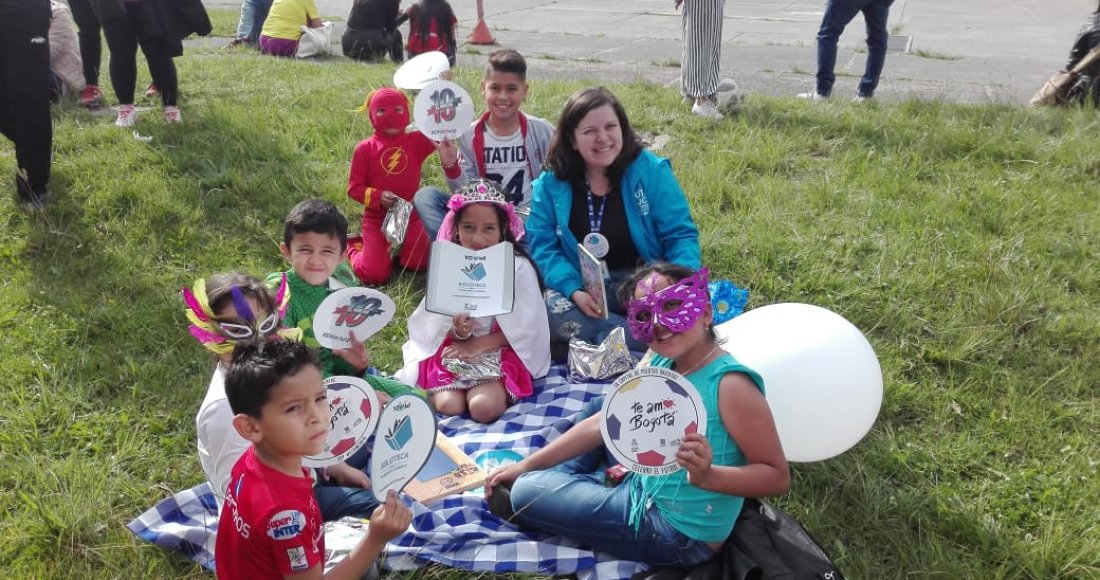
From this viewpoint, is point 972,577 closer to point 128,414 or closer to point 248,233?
point 128,414

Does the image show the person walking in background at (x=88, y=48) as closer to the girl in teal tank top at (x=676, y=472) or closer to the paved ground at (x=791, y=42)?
the paved ground at (x=791, y=42)

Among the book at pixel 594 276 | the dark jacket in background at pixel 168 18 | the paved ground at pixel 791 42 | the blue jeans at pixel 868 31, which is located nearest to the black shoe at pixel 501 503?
the book at pixel 594 276

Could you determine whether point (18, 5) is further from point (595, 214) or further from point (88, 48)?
point (595, 214)

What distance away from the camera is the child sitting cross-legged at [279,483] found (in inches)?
77.3

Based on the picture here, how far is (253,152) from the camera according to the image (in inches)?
239

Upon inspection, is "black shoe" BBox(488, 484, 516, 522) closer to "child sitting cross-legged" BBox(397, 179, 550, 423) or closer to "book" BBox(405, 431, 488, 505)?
"book" BBox(405, 431, 488, 505)

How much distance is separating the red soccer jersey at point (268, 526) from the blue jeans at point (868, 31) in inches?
252

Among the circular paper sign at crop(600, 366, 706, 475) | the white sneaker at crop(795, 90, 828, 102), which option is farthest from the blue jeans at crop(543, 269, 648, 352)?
the white sneaker at crop(795, 90, 828, 102)

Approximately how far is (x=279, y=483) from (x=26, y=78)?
3.86 m

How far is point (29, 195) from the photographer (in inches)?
203

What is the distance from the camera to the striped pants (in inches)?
270

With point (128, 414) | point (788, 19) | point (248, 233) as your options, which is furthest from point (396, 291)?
point (788, 19)

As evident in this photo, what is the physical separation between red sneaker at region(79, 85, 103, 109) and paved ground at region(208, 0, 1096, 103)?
12.9ft

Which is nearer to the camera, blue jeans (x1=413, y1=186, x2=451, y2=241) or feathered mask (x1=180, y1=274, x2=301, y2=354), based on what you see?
feathered mask (x1=180, y1=274, x2=301, y2=354)
